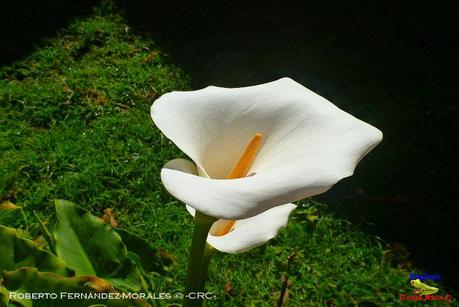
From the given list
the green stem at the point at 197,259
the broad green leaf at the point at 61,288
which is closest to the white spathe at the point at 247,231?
the green stem at the point at 197,259

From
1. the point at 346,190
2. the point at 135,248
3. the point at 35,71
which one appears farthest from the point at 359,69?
the point at 135,248

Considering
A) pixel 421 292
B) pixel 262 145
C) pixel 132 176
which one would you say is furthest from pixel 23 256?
pixel 421 292

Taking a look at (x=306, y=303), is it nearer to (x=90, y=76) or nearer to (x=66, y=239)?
(x=66, y=239)

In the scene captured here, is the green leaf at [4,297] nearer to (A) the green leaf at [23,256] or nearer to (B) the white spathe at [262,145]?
(A) the green leaf at [23,256]

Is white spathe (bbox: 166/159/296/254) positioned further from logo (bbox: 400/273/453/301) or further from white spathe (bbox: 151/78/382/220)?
logo (bbox: 400/273/453/301)

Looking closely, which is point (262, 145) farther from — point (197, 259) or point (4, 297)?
point (4, 297)

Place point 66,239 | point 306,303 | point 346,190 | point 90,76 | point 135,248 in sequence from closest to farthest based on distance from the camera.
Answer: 1. point 66,239
2. point 135,248
3. point 306,303
4. point 346,190
5. point 90,76
